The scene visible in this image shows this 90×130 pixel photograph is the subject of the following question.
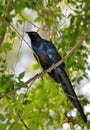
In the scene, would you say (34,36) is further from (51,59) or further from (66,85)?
(66,85)

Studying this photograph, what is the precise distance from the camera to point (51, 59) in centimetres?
→ 319

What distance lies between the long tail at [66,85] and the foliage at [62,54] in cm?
11

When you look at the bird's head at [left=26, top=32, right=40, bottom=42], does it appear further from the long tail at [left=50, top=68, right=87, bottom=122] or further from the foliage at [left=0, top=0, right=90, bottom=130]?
the long tail at [left=50, top=68, right=87, bottom=122]

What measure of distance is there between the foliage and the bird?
8 centimetres

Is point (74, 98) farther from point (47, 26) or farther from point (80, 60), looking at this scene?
point (47, 26)

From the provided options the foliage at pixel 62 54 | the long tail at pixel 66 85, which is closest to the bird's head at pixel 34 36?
the foliage at pixel 62 54

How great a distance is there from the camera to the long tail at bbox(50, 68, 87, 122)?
9.08 feet

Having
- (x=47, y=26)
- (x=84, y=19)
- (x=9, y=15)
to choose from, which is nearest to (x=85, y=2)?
(x=84, y=19)

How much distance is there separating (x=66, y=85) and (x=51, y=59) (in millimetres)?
415

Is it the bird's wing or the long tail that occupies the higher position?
the bird's wing

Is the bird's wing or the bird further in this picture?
the bird's wing

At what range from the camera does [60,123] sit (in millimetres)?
3119

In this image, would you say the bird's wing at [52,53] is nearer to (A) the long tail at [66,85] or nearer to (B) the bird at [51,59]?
(B) the bird at [51,59]

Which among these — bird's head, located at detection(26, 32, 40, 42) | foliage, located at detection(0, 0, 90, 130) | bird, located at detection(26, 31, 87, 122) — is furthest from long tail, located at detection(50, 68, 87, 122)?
bird's head, located at detection(26, 32, 40, 42)
